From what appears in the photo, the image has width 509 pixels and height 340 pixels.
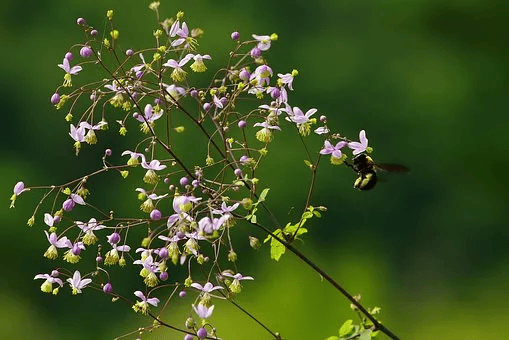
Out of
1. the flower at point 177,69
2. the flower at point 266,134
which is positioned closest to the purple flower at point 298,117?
the flower at point 266,134

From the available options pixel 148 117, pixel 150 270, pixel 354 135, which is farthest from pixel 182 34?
pixel 354 135

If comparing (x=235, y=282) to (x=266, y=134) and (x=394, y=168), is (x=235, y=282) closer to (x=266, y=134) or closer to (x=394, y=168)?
Result: (x=266, y=134)

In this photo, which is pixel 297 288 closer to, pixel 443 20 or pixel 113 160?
pixel 113 160

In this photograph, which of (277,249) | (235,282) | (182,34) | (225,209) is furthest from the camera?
(277,249)

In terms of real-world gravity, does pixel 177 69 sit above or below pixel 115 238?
above

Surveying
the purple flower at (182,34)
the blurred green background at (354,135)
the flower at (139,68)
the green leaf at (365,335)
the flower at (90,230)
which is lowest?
the blurred green background at (354,135)

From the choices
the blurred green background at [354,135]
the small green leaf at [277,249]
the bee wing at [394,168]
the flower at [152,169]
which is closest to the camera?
the flower at [152,169]

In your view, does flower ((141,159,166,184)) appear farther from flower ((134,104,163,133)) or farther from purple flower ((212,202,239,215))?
purple flower ((212,202,239,215))

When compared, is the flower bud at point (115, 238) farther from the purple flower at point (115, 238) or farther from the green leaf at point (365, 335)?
the green leaf at point (365, 335)
